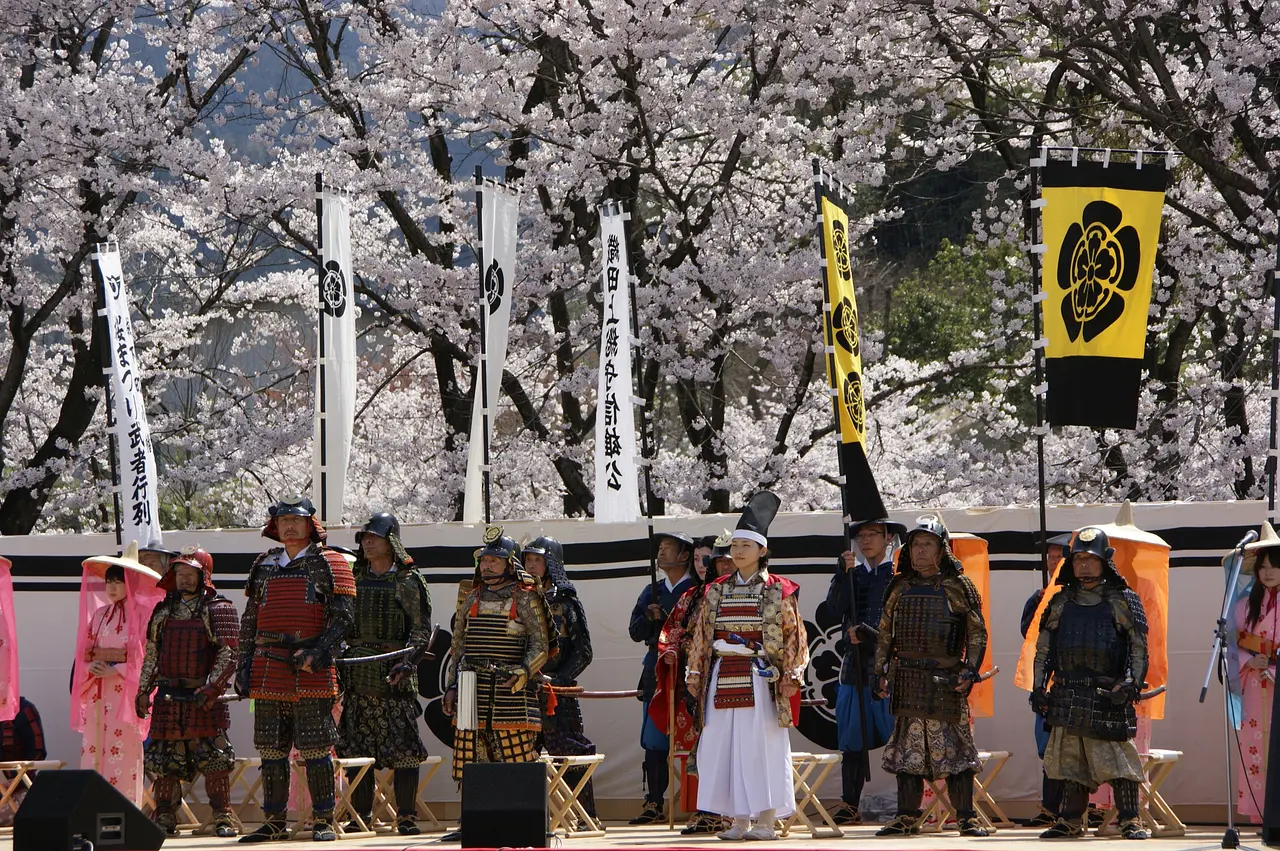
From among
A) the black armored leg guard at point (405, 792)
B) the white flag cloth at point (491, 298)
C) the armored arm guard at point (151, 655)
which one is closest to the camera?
the armored arm guard at point (151, 655)

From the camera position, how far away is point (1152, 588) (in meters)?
8.73

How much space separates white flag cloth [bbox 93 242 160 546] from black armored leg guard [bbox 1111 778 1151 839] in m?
5.94

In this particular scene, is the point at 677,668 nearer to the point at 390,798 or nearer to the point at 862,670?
the point at 862,670

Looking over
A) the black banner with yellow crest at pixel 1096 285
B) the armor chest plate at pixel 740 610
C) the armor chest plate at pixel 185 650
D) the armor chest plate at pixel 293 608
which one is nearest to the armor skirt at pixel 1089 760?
the armor chest plate at pixel 740 610

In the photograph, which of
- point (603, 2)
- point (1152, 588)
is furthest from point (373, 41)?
point (1152, 588)

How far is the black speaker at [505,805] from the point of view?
6551 millimetres

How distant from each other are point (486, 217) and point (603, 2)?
3680mm

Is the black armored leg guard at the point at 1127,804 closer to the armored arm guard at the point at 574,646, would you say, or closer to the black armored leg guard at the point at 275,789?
the armored arm guard at the point at 574,646

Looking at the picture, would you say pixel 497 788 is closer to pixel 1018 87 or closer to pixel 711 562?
pixel 711 562

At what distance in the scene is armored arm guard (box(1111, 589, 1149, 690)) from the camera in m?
7.92

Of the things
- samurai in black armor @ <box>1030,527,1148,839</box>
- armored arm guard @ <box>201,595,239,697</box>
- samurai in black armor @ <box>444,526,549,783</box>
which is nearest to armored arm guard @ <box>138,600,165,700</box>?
armored arm guard @ <box>201,595,239,697</box>

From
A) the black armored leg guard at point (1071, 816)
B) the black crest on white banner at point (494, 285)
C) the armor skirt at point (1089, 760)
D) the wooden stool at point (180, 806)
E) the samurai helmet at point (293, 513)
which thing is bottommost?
the wooden stool at point (180, 806)

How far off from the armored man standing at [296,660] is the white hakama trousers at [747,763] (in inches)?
76.2

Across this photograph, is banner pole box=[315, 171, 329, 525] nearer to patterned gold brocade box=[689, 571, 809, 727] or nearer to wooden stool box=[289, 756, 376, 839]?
wooden stool box=[289, 756, 376, 839]
